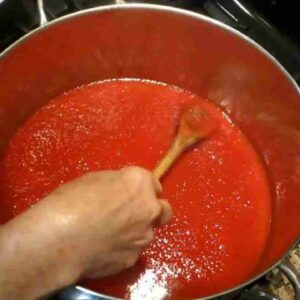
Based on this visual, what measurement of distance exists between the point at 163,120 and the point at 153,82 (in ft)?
0.28

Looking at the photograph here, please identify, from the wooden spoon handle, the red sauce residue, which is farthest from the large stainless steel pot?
the wooden spoon handle

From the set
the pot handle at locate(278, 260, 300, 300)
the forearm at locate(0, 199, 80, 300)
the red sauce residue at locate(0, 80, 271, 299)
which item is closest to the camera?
the forearm at locate(0, 199, 80, 300)

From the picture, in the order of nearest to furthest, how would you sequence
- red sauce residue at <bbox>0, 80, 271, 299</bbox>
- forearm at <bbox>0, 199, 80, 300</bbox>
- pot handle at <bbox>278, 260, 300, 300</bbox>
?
forearm at <bbox>0, 199, 80, 300</bbox> → pot handle at <bbox>278, 260, 300, 300</bbox> → red sauce residue at <bbox>0, 80, 271, 299</bbox>

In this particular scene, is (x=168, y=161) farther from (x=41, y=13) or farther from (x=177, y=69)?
(x=41, y=13)

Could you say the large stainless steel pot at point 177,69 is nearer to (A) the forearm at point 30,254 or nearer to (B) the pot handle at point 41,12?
(B) the pot handle at point 41,12

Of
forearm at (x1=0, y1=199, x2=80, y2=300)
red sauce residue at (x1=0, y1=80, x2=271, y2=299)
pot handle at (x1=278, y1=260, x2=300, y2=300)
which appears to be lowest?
red sauce residue at (x1=0, y1=80, x2=271, y2=299)

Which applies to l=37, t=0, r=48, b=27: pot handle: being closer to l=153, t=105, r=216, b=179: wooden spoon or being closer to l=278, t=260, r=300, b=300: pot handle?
l=153, t=105, r=216, b=179: wooden spoon

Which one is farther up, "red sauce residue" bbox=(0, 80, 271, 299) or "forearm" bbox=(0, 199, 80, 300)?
"forearm" bbox=(0, 199, 80, 300)

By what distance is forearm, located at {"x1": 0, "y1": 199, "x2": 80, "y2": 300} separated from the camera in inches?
20.3

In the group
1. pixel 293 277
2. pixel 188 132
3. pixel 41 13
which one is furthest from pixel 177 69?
pixel 293 277

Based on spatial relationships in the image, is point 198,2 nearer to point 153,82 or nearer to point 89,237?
point 153,82

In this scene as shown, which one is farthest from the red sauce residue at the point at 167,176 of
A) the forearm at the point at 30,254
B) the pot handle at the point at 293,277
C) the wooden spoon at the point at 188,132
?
the forearm at the point at 30,254

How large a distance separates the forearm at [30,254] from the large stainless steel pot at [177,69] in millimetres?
326

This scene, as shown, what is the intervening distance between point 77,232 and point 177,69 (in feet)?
1.51
